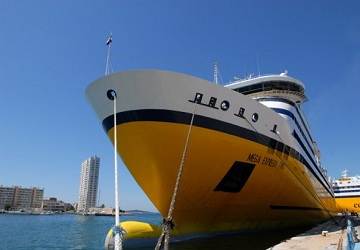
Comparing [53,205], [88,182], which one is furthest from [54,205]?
[88,182]

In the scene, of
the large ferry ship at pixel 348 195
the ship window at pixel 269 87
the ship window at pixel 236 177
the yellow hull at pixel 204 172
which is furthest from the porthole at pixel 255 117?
the large ferry ship at pixel 348 195

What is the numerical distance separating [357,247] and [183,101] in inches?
346

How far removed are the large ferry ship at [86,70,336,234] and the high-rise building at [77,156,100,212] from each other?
145312mm

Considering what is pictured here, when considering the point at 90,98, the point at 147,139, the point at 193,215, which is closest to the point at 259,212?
the point at 193,215

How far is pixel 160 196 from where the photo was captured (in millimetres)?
14617

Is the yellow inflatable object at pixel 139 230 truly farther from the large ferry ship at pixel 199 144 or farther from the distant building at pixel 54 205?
the distant building at pixel 54 205

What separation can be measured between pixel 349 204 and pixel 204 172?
184ft

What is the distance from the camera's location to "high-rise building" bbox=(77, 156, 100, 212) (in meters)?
156

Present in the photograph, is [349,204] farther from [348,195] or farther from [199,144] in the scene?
[199,144]

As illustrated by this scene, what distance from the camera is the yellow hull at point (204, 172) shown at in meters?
13.3

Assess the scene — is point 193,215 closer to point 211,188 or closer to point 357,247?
point 211,188

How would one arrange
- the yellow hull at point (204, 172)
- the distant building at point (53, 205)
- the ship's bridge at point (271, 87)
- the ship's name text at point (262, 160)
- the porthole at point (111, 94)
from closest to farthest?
the yellow hull at point (204, 172)
the porthole at point (111, 94)
the ship's name text at point (262, 160)
the ship's bridge at point (271, 87)
the distant building at point (53, 205)

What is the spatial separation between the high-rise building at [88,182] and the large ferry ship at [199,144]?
145 metres

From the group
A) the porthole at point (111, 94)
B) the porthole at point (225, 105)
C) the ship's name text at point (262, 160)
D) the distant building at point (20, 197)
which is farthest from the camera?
the distant building at point (20, 197)
